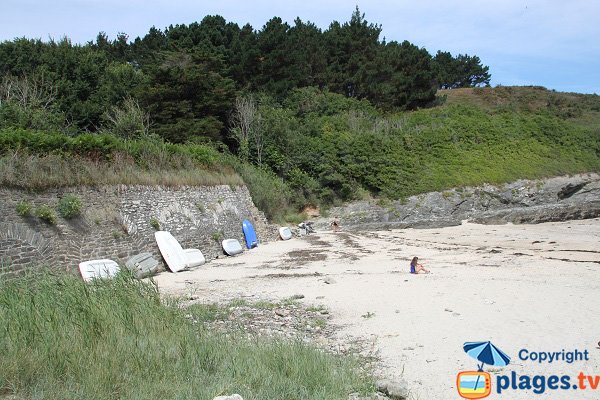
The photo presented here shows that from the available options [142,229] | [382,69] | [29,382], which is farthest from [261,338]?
[382,69]

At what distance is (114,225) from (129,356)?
11.3 m

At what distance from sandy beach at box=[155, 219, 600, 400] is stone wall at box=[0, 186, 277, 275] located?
1.63 meters

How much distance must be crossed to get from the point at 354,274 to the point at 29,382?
10.7 m

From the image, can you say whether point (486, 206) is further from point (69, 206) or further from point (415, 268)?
point (69, 206)

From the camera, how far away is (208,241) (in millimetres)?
20234

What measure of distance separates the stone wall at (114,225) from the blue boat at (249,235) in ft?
0.79

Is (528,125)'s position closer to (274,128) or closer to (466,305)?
(274,128)

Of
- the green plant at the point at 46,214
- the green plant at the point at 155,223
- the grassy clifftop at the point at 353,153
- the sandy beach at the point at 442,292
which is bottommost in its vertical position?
the sandy beach at the point at 442,292

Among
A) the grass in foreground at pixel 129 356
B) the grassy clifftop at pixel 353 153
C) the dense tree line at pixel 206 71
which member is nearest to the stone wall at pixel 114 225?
the grassy clifftop at pixel 353 153

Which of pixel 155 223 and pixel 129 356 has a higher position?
pixel 155 223

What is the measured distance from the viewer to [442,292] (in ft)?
36.8

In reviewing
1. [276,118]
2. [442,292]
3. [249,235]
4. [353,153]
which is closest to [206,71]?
[276,118]

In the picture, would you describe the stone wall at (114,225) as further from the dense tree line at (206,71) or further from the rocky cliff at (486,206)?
the rocky cliff at (486,206)

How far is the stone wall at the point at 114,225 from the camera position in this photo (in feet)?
41.2
